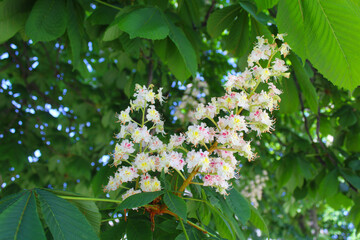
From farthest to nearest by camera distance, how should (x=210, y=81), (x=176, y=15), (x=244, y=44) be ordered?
(x=210, y=81), (x=176, y=15), (x=244, y=44)

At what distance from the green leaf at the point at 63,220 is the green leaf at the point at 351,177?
172 centimetres

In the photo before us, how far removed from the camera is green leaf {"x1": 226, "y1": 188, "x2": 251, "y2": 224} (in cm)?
88

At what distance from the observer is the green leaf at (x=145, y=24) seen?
99 centimetres

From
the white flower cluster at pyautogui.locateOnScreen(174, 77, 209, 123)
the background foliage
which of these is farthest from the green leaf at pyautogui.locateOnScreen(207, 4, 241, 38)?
the white flower cluster at pyautogui.locateOnScreen(174, 77, 209, 123)

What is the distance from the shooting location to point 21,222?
0.59 m

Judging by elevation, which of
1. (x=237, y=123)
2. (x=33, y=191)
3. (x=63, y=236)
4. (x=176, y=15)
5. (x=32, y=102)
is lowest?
(x=63, y=236)

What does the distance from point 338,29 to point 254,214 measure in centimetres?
60

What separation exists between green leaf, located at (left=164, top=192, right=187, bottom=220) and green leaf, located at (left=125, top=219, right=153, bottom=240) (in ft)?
0.46

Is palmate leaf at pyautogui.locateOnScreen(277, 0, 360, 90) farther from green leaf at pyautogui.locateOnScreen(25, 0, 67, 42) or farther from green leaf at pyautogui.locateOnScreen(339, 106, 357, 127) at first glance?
green leaf at pyautogui.locateOnScreen(339, 106, 357, 127)

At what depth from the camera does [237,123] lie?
0.82 meters

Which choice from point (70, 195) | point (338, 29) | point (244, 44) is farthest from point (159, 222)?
point (244, 44)

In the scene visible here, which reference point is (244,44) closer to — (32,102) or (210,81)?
(210,81)

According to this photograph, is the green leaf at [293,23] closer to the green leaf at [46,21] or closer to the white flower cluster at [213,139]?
the white flower cluster at [213,139]

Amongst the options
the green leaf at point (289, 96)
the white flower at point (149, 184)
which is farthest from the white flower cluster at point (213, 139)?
the green leaf at point (289, 96)
